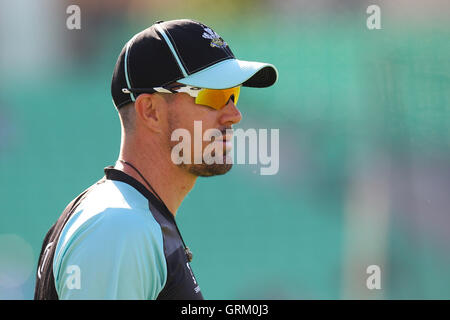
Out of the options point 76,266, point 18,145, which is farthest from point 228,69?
point 18,145

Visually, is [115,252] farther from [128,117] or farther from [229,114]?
[229,114]

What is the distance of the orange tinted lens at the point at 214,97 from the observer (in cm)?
202

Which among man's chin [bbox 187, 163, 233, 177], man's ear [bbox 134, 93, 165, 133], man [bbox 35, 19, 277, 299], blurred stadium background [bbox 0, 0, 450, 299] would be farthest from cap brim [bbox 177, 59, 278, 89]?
blurred stadium background [bbox 0, 0, 450, 299]

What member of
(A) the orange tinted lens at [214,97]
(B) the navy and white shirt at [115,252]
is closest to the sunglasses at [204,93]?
(A) the orange tinted lens at [214,97]

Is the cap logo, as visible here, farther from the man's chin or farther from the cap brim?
the man's chin

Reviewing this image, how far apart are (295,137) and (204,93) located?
3.04m

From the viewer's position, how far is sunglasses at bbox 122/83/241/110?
→ 2.00 meters

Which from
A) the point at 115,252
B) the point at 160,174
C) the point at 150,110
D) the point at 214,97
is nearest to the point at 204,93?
the point at 214,97

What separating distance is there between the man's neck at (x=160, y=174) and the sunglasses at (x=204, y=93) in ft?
0.69

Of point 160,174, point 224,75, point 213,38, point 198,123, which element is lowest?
point 160,174

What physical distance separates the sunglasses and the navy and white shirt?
1.08ft

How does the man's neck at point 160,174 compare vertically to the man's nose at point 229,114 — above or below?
below

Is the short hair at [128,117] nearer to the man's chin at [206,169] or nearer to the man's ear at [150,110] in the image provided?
the man's ear at [150,110]

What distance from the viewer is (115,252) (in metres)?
1.56
